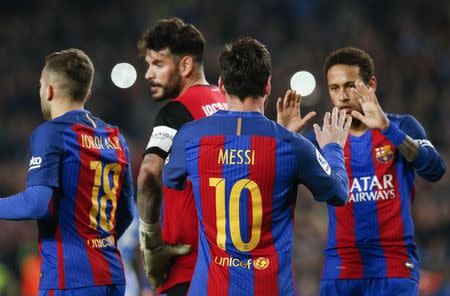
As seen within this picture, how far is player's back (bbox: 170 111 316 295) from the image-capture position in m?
4.90

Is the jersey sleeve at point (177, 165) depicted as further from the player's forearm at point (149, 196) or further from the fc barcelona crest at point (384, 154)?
the fc barcelona crest at point (384, 154)

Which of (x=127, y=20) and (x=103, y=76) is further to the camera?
(x=127, y=20)

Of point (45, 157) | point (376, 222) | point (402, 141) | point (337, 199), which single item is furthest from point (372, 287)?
point (45, 157)

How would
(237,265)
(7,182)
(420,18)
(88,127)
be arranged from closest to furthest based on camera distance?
(237,265), (88,127), (7,182), (420,18)

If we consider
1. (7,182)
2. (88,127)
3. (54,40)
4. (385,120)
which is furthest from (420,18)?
(88,127)

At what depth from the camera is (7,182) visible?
45.3 ft

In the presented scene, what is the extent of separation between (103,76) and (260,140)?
11059 millimetres

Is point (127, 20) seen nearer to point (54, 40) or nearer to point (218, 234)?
point (54, 40)

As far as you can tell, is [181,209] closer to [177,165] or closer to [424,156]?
[177,165]

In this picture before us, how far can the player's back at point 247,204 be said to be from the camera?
4.90 meters

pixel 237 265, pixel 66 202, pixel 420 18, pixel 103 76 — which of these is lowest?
pixel 237 265

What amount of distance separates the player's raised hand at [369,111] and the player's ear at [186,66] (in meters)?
1.11

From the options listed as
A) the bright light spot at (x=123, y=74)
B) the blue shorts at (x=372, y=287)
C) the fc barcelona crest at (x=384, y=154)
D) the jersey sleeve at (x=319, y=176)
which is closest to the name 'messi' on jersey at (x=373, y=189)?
the fc barcelona crest at (x=384, y=154)

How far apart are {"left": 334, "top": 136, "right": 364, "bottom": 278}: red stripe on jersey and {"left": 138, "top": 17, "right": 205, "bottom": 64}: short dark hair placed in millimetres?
1359
